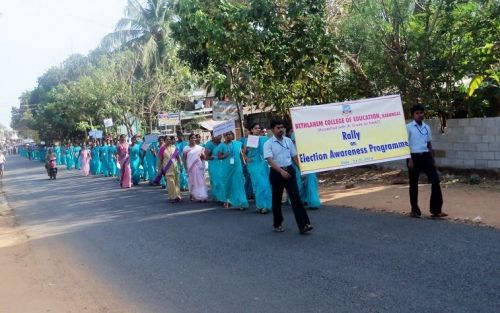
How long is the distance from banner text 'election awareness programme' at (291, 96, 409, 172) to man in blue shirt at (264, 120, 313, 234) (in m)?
0.58

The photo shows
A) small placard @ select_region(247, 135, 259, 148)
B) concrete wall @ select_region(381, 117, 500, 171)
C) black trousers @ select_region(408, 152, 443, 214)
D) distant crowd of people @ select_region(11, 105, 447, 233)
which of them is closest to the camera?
distant crowd of people @ select_region(11, 105, 447, 233)

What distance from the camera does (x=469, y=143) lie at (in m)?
11.8

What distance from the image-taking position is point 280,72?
13.3 metres

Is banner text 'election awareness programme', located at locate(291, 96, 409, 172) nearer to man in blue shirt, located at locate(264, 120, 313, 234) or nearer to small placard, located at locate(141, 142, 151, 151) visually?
man in blue shirt, located at locate(264, 120, 313, 234)

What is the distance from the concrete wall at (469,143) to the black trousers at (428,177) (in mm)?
3670

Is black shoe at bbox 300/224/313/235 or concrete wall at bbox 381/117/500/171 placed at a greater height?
concrete wall at bbox 381/117/500/171

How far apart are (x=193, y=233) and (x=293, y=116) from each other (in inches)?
98.3

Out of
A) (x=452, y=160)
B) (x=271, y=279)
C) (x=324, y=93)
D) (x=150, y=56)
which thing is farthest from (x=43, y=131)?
(x=271, y=279)

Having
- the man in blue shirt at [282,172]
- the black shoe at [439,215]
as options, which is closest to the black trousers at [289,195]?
the man in blue shirt at [282,172]

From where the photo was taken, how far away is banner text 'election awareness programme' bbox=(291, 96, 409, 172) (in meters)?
8.61

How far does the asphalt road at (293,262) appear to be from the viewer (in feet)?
16.2

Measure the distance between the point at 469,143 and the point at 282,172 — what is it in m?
5.98

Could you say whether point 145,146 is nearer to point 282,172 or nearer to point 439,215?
point 282,172

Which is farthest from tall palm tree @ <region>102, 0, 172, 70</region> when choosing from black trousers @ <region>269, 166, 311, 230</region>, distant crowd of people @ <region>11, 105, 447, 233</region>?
black trousers @ <region>269, 166, 311, 230</region>
